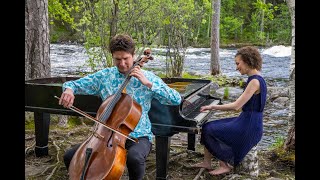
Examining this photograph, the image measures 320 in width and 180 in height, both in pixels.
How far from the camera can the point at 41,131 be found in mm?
4051

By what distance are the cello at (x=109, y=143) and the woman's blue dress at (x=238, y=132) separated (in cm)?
99

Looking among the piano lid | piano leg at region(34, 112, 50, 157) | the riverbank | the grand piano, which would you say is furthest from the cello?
piano leg at region(34, 112, 50, 157)

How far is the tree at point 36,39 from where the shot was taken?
195 inches

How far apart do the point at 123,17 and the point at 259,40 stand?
2693 centimetres

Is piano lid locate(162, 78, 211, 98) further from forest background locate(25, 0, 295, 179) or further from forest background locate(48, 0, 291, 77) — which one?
forest background locate(48, 0, 291, 77)

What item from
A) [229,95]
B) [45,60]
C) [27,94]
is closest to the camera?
[27,94]

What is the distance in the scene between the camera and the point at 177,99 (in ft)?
9.61

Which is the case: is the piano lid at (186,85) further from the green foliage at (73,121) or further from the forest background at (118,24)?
the green foliage at (73,121)

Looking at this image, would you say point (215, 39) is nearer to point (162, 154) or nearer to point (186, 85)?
point (186, 85)

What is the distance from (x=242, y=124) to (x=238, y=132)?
3.0 inches

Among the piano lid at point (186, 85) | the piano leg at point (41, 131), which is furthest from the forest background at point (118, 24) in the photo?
the piano leg at point (41, 131)

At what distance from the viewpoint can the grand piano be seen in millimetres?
3018

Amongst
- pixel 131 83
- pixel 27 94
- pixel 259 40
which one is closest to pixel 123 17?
pixel 27 94

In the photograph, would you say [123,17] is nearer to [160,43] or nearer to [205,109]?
[160,43]
